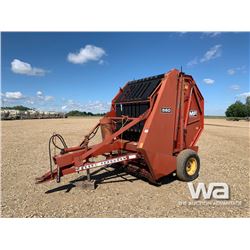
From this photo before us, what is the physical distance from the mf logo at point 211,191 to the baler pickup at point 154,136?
0.43 meters

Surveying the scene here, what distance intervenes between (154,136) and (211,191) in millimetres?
1863

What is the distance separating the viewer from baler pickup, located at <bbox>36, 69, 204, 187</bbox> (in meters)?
5.53

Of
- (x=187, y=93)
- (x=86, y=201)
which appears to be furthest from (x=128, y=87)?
(x=86, y=201)

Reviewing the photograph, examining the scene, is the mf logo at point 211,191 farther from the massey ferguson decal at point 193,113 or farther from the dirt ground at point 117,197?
the massey ferguson decal at point 193,113

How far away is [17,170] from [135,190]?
4022mm

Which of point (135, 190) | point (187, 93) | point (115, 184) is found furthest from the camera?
point (187, 93)

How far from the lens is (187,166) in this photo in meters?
6.41

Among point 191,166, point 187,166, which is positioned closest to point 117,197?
point 187,166

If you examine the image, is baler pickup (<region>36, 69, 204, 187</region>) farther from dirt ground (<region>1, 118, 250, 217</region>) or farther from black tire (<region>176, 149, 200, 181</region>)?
dirt ground (<region>1, 118, 250, 217</region>)

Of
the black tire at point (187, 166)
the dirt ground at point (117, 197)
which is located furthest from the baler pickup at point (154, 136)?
the dirt ground at point (117, 197)

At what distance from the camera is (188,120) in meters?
6.85

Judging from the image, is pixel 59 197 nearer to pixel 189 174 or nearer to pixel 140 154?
pixel 140 154

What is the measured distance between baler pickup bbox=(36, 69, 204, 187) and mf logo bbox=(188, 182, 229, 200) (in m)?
0.43

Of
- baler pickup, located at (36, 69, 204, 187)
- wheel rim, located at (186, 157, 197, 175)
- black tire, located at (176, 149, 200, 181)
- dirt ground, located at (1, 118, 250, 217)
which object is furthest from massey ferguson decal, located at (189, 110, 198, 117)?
dirt ground, located at (1, 118, 250, 217)
